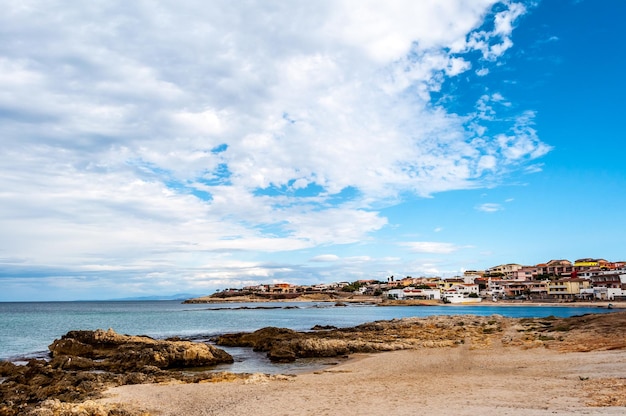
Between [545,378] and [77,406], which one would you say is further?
[545,378]

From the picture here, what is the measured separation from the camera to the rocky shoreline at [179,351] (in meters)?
20.5

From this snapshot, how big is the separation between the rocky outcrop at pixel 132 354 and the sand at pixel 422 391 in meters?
8.59

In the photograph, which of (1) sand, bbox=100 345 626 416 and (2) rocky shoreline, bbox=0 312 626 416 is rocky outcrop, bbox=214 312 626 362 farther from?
(1) sand, bbox=100 345 626 416

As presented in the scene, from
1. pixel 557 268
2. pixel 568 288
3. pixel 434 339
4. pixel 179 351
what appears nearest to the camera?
pixel 179 351

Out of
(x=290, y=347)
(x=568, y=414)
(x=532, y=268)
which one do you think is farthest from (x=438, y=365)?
(x=532, y=268)

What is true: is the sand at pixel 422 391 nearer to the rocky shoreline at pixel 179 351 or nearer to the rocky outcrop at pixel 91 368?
the rocky outcrop at pixel 91 368

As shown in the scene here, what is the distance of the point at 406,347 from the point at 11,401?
27.2 m

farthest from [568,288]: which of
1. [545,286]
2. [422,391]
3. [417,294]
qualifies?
[422,391]

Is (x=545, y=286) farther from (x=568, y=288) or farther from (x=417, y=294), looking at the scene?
(x=417, y=294)

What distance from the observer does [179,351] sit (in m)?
31.0

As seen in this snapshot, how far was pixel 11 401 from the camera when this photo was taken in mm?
19000

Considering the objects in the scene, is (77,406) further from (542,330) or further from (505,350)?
(542,330)

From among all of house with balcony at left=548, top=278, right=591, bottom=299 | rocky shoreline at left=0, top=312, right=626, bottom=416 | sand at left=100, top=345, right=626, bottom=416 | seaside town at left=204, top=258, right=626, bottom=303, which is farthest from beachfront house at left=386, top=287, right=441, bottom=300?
sand at left=100, top=345, right=626, bottom=416

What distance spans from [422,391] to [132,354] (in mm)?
21345
